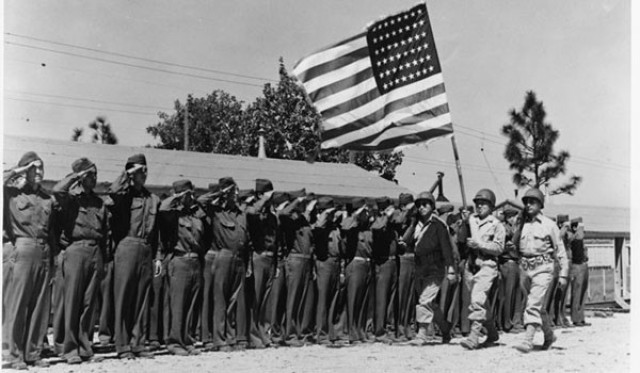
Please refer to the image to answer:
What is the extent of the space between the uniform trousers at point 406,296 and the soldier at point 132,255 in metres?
4.01

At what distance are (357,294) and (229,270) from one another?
2.18 metres

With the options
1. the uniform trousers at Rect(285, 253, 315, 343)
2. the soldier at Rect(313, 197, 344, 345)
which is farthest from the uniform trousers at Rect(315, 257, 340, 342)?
the uniform trousers at Rect(285, 253, 315, 343)

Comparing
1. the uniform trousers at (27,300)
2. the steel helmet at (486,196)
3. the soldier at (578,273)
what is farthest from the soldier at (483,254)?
the soldier at (578,273)

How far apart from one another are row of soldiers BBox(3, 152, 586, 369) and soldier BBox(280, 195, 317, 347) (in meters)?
0.02

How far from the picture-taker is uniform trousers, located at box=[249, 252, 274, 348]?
9.23m

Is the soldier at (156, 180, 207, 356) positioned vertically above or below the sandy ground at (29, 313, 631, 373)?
above

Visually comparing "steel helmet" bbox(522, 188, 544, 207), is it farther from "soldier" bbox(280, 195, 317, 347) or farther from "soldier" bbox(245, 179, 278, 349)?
"soldier" bbox(245, 179, 278, 349)

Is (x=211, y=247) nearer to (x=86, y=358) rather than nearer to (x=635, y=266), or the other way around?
(x=86, y=358)

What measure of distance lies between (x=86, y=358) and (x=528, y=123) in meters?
30.6

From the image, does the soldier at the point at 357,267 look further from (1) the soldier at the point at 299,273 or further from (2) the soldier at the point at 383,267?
(1) the soldier at the point at 299,273

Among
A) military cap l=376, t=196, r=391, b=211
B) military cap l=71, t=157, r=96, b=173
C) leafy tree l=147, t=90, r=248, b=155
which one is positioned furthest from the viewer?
leafy tree l=147, t=90, r=248, b=155

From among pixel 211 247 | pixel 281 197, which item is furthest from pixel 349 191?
pixel 211 247

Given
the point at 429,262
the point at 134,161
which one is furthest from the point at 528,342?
the point at 134,161

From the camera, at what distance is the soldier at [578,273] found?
14039mm
